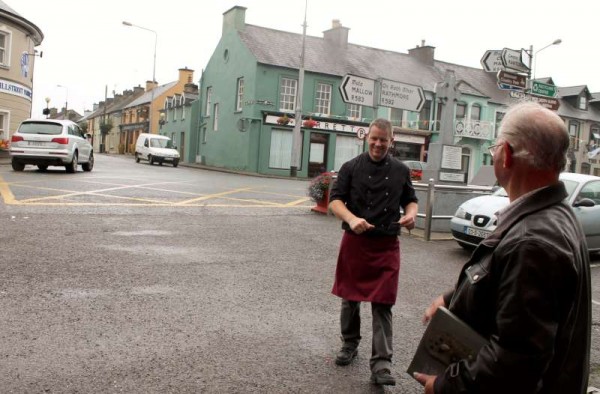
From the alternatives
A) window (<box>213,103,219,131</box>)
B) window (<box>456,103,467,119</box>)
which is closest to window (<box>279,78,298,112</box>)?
window (<box>213,103,219,131</box>)

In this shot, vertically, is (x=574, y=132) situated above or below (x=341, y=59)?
below

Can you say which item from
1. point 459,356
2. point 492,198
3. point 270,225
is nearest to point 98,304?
point 459,356

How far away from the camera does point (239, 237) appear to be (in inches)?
369

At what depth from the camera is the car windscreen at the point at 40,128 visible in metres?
17.8

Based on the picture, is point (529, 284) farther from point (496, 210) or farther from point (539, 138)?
point (496, 210)

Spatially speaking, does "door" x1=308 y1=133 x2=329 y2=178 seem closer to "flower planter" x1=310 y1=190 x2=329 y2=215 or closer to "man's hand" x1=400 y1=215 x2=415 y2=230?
"flower planter" x1=310 y1=190 x2=329 y2=215

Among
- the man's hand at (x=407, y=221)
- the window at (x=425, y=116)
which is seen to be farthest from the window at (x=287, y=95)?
the man's hand at (x=407, y=221)

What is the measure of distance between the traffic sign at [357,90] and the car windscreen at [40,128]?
958cm

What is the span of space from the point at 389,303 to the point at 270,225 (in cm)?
702

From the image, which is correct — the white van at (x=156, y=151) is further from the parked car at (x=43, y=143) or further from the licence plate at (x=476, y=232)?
the licence plate at (x=476, y=232)

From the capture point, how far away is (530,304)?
5.23 ft

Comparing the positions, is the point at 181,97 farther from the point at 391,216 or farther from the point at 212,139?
the point at 391,216

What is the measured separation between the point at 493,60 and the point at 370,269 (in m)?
9.55

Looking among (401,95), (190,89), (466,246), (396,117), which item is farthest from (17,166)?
(190,89)
